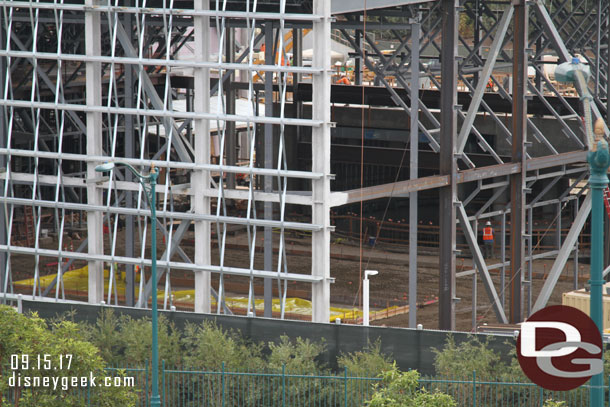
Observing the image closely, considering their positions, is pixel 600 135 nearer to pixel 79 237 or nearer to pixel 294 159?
pixel 79 237

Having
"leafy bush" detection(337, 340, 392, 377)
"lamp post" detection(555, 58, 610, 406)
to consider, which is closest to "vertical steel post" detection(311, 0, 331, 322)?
"leafy bush" detection(337, 340, 392, 377)

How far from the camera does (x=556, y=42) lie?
33.7 meters

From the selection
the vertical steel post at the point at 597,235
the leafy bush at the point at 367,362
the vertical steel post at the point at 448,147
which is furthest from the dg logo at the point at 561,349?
the vertical steel post at the point at 448,147

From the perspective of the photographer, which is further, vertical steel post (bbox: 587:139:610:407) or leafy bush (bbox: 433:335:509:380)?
leafy bush (bbox: 433:335:509:380)

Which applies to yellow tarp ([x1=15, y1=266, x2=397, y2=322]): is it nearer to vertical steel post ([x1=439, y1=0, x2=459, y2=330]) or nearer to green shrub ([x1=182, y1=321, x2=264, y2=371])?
vertical steel post ([x1=439, y1=0, x2=459, y2=330])

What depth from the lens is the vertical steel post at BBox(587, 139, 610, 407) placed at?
12.9m

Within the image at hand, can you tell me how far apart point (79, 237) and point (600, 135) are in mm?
40626

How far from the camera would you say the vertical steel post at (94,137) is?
29.7 m

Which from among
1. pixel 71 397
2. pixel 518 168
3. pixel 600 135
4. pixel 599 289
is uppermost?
pixel 518 168

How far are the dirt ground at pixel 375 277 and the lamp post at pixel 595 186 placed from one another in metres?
25.5

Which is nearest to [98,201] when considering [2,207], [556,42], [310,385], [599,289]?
[2,207]

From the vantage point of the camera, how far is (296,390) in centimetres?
2377

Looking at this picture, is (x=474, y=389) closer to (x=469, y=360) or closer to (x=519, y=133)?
(x=469, y=360)

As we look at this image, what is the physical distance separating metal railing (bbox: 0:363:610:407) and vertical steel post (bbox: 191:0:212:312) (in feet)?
14.4
